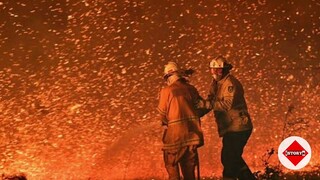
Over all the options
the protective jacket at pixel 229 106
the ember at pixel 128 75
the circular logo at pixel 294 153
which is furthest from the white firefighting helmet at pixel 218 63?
the circular logo at pixel 294 153

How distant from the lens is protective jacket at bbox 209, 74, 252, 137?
5.49 meters

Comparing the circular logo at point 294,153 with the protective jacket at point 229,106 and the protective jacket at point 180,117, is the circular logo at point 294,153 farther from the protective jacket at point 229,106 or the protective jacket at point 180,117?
the protective jacket at point 180,117

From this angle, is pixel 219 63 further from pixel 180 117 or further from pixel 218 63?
pixel 180 117

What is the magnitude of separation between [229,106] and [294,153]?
1146mm

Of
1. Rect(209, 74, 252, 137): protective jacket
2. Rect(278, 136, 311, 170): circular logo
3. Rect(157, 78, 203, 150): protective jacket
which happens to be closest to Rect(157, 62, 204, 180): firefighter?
Rect(157, 78, 203, 150): protective jacket

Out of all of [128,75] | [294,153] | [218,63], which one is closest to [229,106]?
[218,63]

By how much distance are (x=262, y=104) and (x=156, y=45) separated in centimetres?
153

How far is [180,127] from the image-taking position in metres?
5.23

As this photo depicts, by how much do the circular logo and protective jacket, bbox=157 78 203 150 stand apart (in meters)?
1.31

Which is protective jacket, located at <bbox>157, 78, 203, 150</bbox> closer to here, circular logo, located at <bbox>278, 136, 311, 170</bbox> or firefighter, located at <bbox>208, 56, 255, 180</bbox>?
firefighter, located at <bbox>208, 56, 255, 180</bbox>

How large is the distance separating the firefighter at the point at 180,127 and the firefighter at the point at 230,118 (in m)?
0.37

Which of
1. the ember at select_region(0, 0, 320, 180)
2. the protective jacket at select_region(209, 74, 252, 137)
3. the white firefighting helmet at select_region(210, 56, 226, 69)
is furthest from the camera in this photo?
the ember at select_region(0, 0, 320, 180)

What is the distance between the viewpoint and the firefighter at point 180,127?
5.24m

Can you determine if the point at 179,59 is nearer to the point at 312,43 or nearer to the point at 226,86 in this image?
→ the point at 226,86
